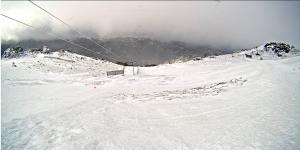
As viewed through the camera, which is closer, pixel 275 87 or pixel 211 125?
pixel 211 125

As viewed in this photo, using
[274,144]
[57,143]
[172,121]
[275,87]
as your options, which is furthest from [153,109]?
[275,87]

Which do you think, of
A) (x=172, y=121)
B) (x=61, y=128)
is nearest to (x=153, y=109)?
(x=172, y=121)

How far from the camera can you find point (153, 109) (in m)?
17.8

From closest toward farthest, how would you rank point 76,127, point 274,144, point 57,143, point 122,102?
point 274,144, point 57,143, point 76,127, point 122,102

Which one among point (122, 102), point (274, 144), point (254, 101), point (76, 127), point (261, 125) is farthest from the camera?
point (122, 102)

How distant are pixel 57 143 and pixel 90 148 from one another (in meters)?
1.89

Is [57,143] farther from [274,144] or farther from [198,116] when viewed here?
[274,144]

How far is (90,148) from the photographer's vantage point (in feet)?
35.7

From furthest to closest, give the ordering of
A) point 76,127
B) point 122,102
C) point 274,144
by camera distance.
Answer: point 122,102, point 76,127, point 274,144

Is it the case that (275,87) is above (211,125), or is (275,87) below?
above

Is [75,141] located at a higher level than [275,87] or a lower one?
lower

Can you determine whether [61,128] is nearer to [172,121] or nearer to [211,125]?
[172,121]

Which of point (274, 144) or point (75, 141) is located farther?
point (75, 141)

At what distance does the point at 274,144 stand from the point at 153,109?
9.08 meters
